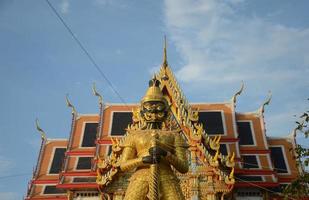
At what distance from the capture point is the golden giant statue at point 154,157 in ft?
18.8

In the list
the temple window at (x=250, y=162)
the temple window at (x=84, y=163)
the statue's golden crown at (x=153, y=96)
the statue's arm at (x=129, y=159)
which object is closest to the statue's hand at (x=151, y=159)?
the statue's arm at (x=129, y=159)

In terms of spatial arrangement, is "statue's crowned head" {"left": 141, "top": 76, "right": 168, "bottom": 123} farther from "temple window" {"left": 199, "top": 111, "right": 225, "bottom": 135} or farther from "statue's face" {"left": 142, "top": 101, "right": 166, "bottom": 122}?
"temple window" {"left": 199, "top": 111, "right": 225, "bottom": 135}

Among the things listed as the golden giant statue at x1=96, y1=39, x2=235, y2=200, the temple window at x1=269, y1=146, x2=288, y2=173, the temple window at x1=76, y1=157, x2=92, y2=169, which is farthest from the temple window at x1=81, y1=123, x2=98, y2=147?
the temple window at x1=269, y1=146, x2=288, y2=173

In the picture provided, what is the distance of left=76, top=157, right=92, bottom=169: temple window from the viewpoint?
15.0m

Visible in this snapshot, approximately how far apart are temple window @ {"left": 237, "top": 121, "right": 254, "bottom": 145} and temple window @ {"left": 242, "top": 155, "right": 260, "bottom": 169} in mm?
824

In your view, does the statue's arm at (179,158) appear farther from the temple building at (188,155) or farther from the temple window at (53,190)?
the temple window at (53,190)

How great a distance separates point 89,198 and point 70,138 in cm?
333

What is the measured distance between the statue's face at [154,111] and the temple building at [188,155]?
176 inches

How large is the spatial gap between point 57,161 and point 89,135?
178 centimetres

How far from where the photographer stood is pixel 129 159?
6465 millimetres

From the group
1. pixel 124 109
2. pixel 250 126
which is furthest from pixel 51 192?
pixel 250 126

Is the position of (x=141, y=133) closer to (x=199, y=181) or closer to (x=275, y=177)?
(x=199, y=181)

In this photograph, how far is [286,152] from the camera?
15992 mm

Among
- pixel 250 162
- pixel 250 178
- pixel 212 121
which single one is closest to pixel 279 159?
pixel 250 162
